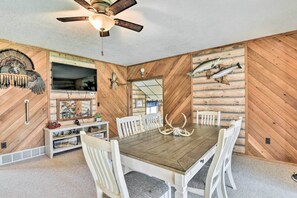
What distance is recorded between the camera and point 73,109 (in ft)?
12.9

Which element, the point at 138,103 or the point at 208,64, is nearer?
the point at 208,64

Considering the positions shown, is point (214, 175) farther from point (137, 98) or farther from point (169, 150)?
point (137, 98)

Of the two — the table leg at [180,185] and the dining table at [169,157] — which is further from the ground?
the dining table at [169,157]

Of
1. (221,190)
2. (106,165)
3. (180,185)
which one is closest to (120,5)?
(106,165)

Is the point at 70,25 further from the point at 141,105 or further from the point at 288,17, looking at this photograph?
the point at 141,105

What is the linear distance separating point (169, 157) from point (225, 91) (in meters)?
2.74

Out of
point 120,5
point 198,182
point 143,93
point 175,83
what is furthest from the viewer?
point 143,93

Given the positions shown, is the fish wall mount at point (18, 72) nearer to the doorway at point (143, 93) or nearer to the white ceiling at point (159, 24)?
the white ceiling at point (159, 24)

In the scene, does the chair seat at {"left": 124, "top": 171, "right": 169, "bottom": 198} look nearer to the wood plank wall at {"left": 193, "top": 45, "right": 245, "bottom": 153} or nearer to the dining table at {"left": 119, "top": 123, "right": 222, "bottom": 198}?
the dining table at {"left": 119, "top": 123, "right": 222, "bottom": 198}

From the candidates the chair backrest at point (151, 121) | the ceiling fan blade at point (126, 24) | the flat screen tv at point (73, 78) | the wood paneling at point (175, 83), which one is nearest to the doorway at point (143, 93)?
the wood paneling at point (175, 83)

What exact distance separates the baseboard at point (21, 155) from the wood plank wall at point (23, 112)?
0.08m

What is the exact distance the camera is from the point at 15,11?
6.64 feet

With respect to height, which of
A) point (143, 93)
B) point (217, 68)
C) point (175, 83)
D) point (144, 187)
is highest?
point (217, 68)

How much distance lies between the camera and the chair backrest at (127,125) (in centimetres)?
219
